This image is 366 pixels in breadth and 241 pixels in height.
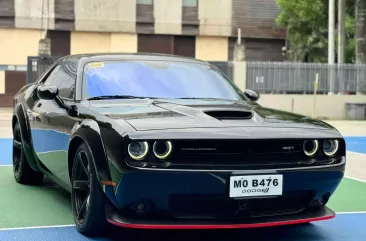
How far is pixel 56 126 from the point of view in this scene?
209 inches

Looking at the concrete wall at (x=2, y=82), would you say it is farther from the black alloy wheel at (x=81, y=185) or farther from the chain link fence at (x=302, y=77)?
the black alloy wheel at (x=81, y=185)

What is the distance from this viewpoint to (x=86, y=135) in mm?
4391

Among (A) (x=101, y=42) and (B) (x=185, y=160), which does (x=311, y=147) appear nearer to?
(B) (x=185, y=160)

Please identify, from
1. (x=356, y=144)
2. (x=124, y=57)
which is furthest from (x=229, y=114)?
(x=356, y=144)

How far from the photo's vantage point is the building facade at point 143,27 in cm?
2878

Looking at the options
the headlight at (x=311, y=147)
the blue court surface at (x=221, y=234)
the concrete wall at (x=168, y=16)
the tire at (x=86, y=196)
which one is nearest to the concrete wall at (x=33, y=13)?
the concrete wall at (x=168, y=16)

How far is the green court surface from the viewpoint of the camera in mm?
5215

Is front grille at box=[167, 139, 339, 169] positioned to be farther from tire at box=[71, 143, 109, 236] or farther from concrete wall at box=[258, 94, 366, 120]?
concrete wall at box=[258, 94, 366, 120]

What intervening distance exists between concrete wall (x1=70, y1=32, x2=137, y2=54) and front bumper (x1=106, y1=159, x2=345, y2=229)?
26.0 metres

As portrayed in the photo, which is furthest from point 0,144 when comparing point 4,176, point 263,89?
point 263,89

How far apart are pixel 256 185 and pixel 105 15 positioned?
26.6m

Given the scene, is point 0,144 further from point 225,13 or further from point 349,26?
point 349,26

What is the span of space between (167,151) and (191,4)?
27885mm

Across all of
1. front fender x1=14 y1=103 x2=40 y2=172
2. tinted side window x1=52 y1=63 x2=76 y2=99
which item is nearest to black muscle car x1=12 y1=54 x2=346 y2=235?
tinted side window x1=52 y1=63 x2=76 y2=99
